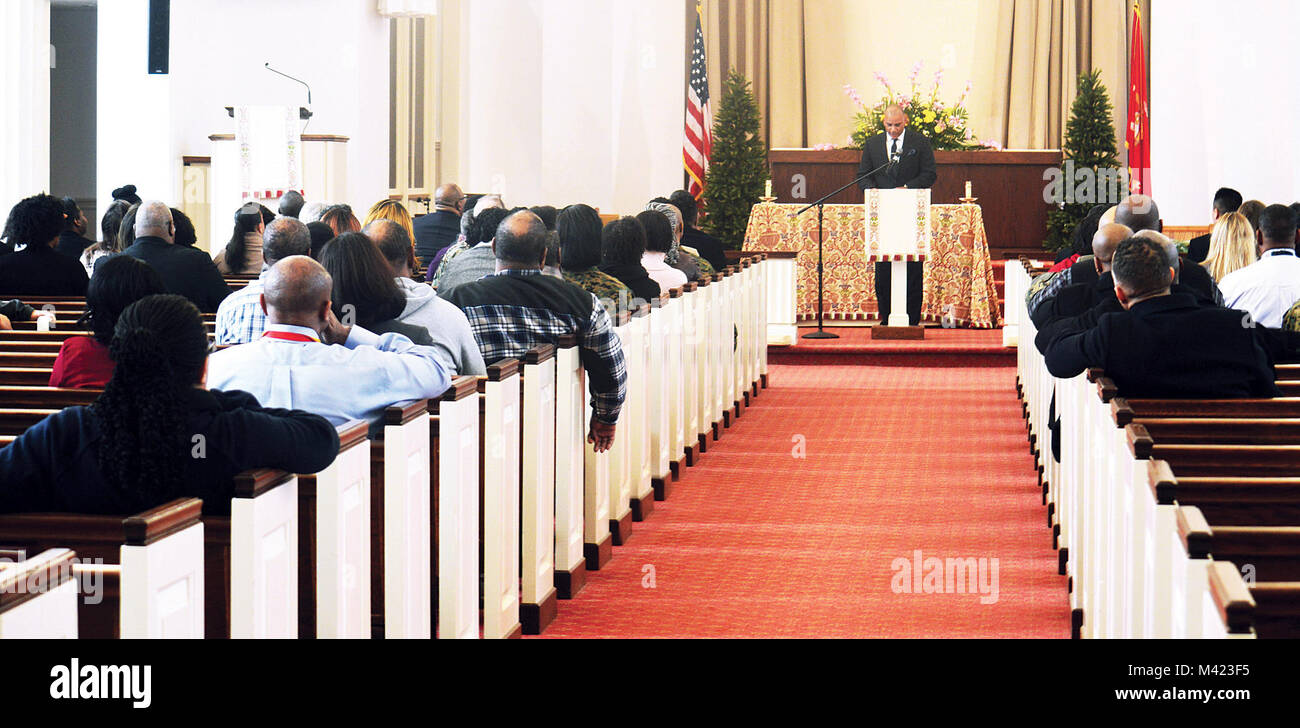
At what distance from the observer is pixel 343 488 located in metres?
2.71

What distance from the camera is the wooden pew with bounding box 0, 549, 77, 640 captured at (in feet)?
5.50

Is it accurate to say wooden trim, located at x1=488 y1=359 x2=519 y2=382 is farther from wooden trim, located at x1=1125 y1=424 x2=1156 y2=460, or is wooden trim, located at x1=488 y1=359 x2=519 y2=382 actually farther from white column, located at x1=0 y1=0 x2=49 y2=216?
white column, located at x1=0 y1=0 x2=49 y2=216

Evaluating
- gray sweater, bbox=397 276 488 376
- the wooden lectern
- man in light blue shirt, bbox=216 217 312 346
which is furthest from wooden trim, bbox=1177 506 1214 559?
the wooden lectern

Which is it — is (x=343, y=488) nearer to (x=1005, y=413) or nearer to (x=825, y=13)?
(x=1005, y=413)

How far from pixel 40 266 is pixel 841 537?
3.63 metres

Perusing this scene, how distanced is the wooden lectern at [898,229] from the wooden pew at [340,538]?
794 centimetres

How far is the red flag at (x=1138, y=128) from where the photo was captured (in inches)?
494

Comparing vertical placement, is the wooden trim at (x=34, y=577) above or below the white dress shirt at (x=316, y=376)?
below

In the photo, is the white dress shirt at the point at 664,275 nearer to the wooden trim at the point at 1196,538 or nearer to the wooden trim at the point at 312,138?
the wooden trim at the point at 312,138

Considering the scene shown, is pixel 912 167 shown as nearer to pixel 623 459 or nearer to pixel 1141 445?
pixel 623 459

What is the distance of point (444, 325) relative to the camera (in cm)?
418

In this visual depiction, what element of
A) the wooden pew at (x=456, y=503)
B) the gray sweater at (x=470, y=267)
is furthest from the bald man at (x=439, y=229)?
the wooden pew at (x=456, y=503)

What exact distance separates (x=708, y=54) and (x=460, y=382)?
1255cm

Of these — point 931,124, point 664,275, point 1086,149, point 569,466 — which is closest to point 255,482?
point 569,466
